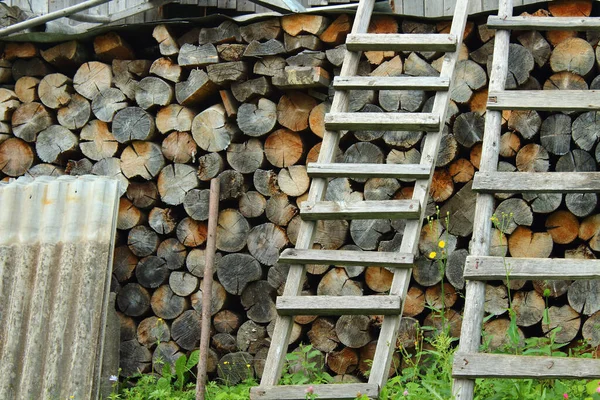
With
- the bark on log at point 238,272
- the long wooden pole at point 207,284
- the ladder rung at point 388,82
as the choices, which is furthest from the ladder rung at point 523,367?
the bark on log at point 238,272

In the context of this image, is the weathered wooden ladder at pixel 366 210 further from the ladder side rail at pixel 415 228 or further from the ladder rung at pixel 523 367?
the ladder rung at pixel 523 367

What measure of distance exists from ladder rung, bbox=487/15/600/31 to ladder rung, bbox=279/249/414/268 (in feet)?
4.02

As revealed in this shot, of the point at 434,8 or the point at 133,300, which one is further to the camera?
the point at 133,300

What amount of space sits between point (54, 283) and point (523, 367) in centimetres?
280

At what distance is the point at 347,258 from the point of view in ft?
14.8

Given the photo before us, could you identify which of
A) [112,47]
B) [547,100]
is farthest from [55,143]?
[547,100]

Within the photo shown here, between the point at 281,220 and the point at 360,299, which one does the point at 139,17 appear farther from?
the point at 360,299

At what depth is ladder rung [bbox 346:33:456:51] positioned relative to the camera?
15.8 feet

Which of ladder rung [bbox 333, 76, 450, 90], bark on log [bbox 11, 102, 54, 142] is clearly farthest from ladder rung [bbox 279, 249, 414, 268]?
bark on log [bbox 11, 102, 54, 142]

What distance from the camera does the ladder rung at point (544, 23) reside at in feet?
15.0

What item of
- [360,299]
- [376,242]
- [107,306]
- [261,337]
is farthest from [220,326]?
[360,299]

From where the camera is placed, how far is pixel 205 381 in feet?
17.4

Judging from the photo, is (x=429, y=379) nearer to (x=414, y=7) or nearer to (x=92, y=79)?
(x=414, y=7)

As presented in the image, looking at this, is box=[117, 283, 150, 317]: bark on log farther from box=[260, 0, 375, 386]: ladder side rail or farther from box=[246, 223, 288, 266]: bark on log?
box=[260, 0, 375, 386]: ladder side rail
